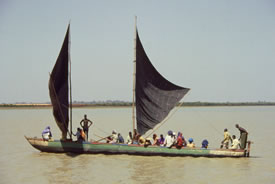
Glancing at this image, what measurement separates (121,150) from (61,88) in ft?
15.6

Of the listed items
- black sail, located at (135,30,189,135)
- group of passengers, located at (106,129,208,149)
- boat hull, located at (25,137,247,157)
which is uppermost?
black sail, located at (135,30,189,135)

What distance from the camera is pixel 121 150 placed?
17422mm

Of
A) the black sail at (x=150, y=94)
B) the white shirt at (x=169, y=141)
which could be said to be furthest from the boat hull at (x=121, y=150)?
the black sail at (x=150, y=94)

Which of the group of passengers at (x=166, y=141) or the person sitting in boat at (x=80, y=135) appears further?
the person sitting in boat at (x=80, y=135)

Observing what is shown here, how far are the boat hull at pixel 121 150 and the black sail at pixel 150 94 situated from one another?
168cm

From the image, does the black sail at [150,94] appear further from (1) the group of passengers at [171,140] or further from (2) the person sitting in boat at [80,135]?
(2) the person sitting in boat at [80,135]

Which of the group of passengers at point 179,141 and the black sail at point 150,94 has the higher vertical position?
the black sail at point 150,94

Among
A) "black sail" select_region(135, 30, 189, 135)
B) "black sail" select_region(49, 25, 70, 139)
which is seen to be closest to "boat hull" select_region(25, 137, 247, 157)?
"black sail" select_region(49, 25, 70, 139)

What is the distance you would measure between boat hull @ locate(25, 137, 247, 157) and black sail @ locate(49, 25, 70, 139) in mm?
763

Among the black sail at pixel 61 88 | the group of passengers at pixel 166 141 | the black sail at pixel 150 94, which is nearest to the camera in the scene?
the group of passengers at pixel 166 141

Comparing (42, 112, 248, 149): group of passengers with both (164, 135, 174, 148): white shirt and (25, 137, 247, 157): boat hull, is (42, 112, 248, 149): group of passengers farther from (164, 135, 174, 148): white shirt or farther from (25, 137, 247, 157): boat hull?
(25, 137, 247, 157): boat hull

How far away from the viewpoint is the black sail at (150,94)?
18703 millimetres

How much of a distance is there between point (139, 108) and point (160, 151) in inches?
117

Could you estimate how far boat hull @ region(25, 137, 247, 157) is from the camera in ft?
54.9
